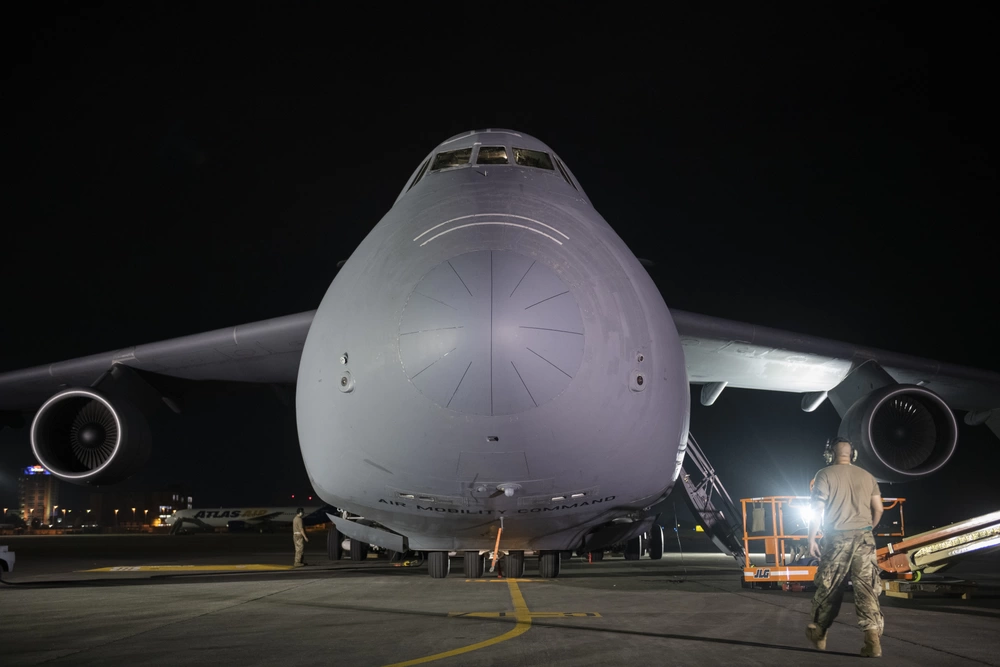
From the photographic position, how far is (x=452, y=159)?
8586 millimetres

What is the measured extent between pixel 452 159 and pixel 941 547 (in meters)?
5.98

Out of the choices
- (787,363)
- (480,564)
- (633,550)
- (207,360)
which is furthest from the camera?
(633,550)

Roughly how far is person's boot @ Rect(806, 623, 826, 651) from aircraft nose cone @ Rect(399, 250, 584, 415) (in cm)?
210

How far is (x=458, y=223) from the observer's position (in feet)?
21.8

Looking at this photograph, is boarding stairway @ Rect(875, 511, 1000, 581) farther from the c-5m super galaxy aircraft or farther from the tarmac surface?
the c-5m super galaxy aircraft

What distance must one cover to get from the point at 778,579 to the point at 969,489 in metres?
41.8

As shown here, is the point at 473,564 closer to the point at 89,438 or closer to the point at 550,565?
the point at 550,565

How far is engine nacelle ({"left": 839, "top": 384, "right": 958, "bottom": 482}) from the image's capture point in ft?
31.3

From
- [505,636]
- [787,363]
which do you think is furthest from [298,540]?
[505,636]

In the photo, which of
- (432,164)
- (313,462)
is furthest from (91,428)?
(432,164)

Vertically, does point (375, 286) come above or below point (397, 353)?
above

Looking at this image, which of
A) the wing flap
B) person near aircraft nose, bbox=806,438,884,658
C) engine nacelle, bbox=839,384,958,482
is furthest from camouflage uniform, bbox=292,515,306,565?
person near aircraft nose, bbox=806,438,884,658

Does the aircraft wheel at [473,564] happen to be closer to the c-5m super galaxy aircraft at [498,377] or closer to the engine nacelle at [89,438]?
the c-5m super galaxy aircraft at [498,377]

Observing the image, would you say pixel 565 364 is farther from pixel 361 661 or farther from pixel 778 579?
pixel 778 579
